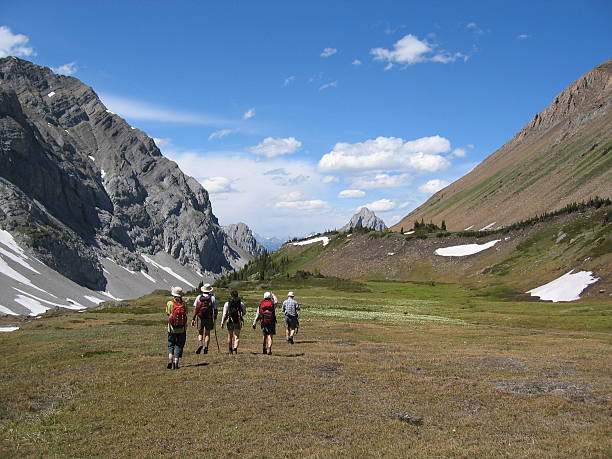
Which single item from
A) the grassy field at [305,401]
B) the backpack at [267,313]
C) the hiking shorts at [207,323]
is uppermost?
the backpack at [267,313]

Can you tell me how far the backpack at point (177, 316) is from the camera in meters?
23.6

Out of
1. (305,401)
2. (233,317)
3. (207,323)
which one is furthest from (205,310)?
(305,401)

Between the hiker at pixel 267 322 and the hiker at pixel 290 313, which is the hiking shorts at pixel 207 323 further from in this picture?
the hiker at pixel 290 313

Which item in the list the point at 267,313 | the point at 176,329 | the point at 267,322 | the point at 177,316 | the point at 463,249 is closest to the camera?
the point at 176,329

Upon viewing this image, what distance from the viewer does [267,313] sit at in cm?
2828

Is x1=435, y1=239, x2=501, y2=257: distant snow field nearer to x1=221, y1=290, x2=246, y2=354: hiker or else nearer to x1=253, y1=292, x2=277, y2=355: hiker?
x1=253, y1=292, x2=277, y2=355: hiker

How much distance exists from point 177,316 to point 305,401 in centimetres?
860

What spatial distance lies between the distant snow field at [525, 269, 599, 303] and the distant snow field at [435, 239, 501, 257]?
58730 millimetres

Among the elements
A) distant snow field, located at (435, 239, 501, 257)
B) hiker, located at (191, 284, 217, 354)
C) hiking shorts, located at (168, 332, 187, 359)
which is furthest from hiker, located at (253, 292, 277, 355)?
distant snow field, located at (435, 239, 501, 257)

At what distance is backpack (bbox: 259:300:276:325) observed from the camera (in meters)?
28.0

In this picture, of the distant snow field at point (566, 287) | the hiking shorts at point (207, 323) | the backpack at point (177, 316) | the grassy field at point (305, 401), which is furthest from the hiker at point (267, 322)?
the distant snow field at point (566, 287)

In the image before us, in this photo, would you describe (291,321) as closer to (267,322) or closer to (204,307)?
(267,322)

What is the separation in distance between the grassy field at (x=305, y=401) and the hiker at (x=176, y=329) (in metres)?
0.80

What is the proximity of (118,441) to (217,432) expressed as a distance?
2.79 metres
